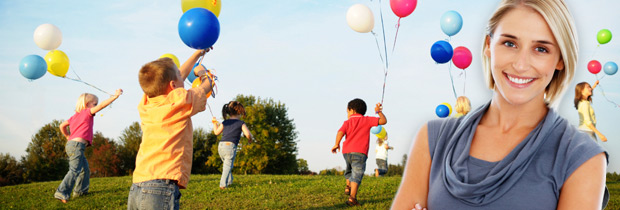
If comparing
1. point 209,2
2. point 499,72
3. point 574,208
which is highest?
point 209,2

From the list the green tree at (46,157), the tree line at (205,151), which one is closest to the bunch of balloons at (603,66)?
the tree line at (205,151)

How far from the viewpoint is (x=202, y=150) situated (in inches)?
1258

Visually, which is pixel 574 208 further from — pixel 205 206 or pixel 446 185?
pixel 205 206

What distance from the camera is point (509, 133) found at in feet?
5.33

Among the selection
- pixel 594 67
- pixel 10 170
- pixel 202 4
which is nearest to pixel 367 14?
pixel 202 4

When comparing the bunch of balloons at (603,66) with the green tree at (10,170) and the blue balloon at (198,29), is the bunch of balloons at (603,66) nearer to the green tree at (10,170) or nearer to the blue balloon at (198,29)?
the blue balloon at (198,29)

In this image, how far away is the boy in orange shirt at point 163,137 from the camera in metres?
4.12

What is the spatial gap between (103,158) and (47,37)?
19.6 metres

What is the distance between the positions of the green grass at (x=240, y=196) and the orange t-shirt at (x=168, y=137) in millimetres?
3319

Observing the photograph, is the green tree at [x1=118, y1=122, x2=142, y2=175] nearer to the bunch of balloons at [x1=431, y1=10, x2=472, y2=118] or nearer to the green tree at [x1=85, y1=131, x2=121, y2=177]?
the green tree at [x1=85, y1=131, x2=121, y2=177]

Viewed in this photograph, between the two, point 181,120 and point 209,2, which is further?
point 209,2

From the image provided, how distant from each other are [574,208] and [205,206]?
6.72m

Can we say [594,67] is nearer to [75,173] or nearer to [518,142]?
[75,173]

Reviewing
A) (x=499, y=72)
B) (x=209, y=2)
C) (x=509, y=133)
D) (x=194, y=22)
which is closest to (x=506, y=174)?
(x=509, y=133)
